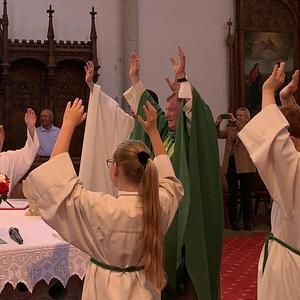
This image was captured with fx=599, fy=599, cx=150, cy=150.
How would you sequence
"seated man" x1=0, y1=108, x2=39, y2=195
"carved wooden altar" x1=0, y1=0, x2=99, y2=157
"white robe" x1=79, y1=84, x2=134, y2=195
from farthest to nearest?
"carved wooden altar" x1=0, y1=0, x2=99, y2=157 < "seated man" x1=0, y1=108, x2=39, y2=195 < "white robe" x1=79, y1=84, x2=134, y2=195

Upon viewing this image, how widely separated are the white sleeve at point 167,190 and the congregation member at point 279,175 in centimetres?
48

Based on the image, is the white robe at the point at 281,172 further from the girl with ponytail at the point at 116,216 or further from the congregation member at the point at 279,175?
the girl with ponytail at the point at 116,216

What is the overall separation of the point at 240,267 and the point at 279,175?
14.1 ft

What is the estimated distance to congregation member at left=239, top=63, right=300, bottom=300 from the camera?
262 cm

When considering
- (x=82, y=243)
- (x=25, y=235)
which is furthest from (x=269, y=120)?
(x=25, y=235)

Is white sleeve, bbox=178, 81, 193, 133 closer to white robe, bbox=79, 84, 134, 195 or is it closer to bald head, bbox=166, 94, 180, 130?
bald head, bbox=166, 94, 180, 130

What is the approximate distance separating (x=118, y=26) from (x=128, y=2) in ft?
1.55

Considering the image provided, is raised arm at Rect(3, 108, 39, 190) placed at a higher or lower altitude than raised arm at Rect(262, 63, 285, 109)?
lower

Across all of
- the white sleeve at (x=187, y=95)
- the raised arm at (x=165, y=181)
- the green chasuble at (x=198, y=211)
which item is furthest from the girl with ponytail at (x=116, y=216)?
the white sleeve at (x=187, y=95)

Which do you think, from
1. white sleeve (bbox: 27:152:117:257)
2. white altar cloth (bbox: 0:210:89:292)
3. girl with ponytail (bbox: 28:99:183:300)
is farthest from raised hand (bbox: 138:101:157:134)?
white altar cloth (bbox: 0:210:89:292)

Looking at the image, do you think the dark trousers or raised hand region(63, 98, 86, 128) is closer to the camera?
raised hand region(63, 98, 86, 128)

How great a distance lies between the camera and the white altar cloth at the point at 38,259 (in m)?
3.43

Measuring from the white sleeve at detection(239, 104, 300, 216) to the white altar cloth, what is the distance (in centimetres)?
148

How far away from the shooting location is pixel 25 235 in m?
3.81
